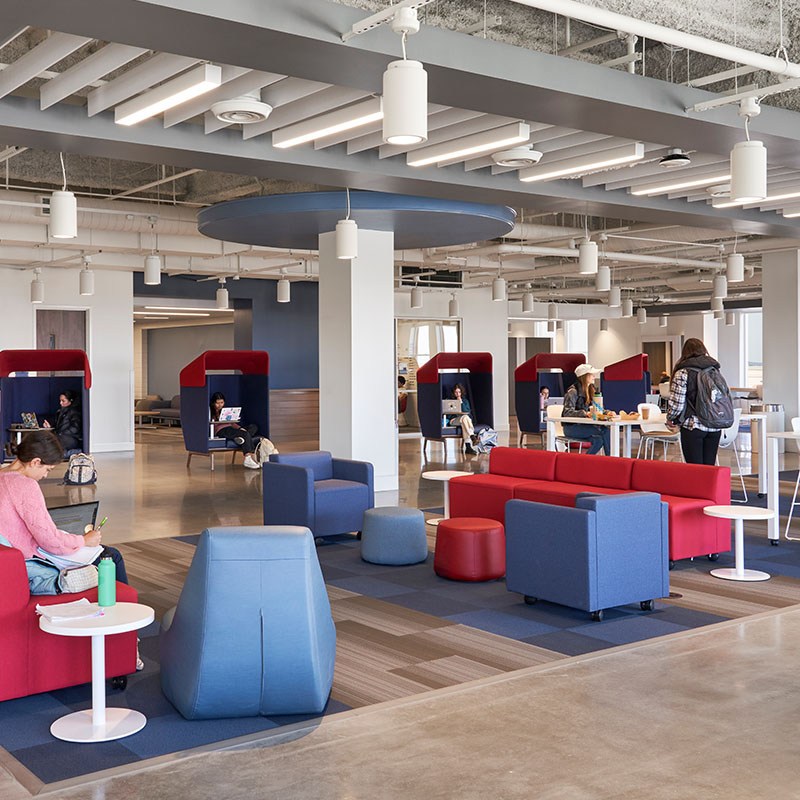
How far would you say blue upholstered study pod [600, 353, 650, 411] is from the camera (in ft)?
56.0

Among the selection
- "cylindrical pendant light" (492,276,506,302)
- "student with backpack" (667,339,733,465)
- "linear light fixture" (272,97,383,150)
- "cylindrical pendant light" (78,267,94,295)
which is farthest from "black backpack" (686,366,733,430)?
"cylindrical pendant light" (78,267,94,295)

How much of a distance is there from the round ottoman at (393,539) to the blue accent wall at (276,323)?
11996 mm

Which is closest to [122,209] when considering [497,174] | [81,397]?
[81,397]

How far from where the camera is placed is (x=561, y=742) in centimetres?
377

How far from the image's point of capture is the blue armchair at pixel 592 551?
556 centimetres

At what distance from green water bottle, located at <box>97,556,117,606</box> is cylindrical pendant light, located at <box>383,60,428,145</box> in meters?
2.07

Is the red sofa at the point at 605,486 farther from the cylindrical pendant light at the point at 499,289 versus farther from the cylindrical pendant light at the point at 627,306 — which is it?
the cylindrical pendant light at the point at 627,306

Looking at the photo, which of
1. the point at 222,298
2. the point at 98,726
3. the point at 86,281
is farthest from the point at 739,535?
the point at 222,298

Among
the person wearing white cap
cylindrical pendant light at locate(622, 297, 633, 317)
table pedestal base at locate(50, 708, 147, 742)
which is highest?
cylindrical pendant light at locate(622, 297, 633, 317)

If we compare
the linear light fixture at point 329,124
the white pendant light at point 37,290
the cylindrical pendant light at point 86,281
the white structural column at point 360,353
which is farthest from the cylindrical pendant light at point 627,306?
the linear light fixture at point 329,124

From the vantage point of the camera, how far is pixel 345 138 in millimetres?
7480

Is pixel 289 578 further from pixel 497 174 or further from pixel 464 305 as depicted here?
pixel 464 305

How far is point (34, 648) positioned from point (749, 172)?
4.36 metres

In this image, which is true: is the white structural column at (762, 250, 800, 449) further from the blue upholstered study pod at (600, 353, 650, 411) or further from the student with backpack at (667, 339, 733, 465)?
the student with backpack at (667, 339, 733, 465)
